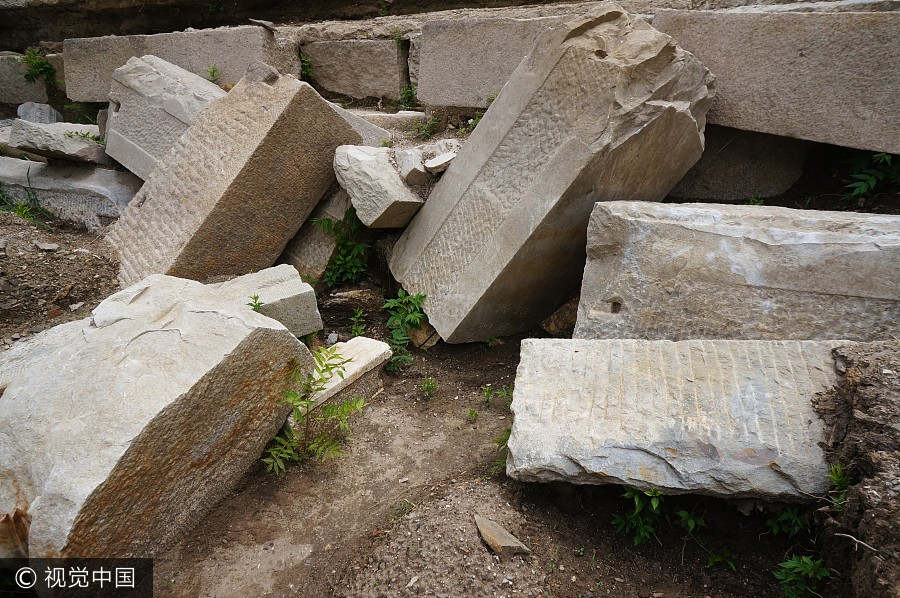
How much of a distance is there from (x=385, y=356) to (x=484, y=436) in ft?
2.34

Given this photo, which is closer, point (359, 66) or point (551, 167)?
point (551, 167)

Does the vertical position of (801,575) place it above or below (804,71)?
below

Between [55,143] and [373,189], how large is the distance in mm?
2654

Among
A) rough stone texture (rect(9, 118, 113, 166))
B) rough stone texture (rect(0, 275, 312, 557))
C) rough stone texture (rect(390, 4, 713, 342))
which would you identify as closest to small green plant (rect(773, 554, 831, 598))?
rough stone texture (rect(390, 4, 713, 342))

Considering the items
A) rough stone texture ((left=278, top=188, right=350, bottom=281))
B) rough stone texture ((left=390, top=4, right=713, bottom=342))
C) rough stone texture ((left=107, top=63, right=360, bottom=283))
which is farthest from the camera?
rough stone texture ((left=278, top=188, right=350, bottom=281))

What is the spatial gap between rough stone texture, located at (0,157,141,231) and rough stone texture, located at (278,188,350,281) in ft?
4.76

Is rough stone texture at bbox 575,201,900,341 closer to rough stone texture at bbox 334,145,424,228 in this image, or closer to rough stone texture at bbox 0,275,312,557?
rough stone texture at bbox 334,145,424,228

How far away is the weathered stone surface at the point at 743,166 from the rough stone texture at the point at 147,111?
10.4 ft

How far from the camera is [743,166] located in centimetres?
356

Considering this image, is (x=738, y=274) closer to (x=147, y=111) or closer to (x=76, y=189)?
(x=147, y=111)

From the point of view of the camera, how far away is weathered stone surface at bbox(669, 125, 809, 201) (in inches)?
137

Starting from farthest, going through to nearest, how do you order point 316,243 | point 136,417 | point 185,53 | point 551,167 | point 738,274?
point 185,53 < point 316,243 < point 551,167 < point 738,274 < point 136,417

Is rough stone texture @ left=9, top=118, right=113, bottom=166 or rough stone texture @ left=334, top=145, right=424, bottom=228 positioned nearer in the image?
rough stone texture @ left=334, top=145, right=424, bottom=228

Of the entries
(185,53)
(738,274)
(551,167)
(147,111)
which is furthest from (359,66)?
(738,274)
